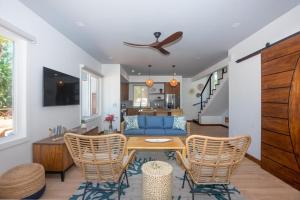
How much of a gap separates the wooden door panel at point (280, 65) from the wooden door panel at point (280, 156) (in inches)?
51.2

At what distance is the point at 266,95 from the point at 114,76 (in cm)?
509

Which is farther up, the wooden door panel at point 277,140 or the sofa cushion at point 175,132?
the wooden door panel at point 277,140

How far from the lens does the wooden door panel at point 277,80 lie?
2.74 m

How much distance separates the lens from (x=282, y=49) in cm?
289

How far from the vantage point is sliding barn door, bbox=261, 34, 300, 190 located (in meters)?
2.60

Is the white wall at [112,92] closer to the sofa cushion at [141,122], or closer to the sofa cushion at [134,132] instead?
the sofa cushion at [141,122]

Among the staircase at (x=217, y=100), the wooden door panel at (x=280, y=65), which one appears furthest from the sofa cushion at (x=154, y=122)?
the staircase at (x=217, y=100)

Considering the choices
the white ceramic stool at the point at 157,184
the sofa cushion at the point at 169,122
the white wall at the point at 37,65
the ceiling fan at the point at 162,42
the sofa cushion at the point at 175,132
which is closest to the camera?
the white ceramic stool at the point at 157,184

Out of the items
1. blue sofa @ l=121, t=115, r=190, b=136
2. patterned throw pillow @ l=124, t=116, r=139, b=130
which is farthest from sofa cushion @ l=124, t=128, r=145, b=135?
patterned throw pillow @ l=124, t=116, r=139, b=130

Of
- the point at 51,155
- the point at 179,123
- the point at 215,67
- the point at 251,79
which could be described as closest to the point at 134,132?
the point at 179,123

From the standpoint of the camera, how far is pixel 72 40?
4.27 metres

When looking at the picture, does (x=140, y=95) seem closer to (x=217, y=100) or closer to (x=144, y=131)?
(x=217, y=100)

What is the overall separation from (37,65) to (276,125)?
4.13 m

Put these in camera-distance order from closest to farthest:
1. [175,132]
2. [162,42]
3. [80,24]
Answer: [162,42]
[80,24]
[175,132]
